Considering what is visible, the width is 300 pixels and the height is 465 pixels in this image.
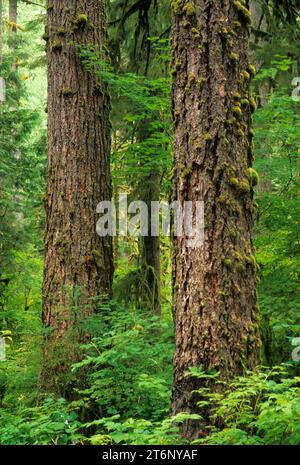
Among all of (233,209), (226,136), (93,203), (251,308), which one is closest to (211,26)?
(226,136)

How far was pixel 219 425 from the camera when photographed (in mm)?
4305

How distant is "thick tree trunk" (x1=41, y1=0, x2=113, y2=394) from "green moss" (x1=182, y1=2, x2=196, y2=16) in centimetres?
230

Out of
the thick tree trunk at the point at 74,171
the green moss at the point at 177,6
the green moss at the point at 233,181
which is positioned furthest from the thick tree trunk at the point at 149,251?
the green moss at the point at 233,181

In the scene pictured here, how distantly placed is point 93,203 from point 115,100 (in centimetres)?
261

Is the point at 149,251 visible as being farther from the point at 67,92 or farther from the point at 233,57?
the point at 233,57

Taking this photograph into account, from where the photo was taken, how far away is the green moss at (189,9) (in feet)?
15.6

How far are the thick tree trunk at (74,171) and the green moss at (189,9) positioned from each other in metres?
2.30

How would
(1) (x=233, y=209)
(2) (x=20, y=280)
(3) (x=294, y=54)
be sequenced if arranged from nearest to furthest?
(1) (x=233, y=209)
(3) (x=294, y=54)
(2) (x=20, y=280)

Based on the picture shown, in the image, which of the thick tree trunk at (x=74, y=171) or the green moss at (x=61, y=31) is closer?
the thick tree trunk at (x=74, y=171)

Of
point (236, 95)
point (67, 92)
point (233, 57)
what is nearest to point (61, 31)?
point (67, 92)

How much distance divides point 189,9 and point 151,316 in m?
3.22

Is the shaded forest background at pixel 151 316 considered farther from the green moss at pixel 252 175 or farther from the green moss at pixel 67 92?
the green moss at pixel 252 175
